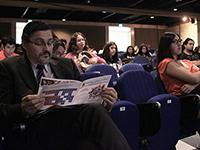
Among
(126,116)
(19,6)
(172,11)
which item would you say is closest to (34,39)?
(126,116)

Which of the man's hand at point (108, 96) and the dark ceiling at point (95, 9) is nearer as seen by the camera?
the man's hand at point (108, 96)

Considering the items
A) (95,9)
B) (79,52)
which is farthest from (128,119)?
(95,9)

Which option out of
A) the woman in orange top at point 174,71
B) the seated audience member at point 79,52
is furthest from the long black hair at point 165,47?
the seated audience member at point 79,52

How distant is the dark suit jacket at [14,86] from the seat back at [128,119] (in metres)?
0.60

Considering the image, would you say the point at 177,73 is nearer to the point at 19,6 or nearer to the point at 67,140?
the point at 67,140

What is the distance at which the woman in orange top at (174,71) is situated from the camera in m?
2.66

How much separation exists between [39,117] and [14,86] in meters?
0.23

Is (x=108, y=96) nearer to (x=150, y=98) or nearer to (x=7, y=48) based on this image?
(x=150, y=98)

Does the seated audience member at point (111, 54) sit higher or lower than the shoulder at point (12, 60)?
higher

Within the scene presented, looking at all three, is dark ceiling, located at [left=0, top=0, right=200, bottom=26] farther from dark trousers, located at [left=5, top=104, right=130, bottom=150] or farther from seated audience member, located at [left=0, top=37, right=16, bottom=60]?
dark trousers, located at [left=5, top=104, right=130, bottom=150]

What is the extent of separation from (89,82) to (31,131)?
41 centimetres

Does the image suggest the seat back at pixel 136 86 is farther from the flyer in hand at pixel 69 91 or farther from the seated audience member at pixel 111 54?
the seated audience member at pixel 111 54

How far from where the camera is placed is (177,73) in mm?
2662

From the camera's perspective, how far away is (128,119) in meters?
2.16
